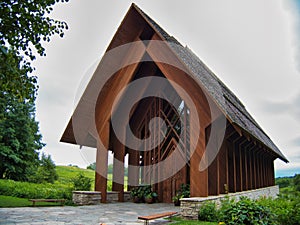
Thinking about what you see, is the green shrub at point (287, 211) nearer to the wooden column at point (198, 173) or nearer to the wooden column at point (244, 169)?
the wooden column at point (198, 173)

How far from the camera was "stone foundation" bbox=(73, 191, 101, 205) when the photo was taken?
9675 mm

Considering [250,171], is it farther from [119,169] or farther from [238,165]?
[119,169]

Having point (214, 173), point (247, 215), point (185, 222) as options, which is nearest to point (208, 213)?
point (185, 222)

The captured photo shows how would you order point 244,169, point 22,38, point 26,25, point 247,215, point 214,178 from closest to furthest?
point 247,215, point 26,25, point 22,38, point 214,178, point 244,169

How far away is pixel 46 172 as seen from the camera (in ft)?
67.0

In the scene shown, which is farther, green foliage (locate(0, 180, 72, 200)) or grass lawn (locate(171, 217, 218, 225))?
green foliage (locate(0, 180, 72, 200))

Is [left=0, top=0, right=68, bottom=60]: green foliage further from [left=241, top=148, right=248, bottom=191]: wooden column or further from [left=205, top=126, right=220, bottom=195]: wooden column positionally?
[left=241, top=148, right=248, bottom=191]: wooden column

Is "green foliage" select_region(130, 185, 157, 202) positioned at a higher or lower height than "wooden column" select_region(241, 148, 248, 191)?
lower

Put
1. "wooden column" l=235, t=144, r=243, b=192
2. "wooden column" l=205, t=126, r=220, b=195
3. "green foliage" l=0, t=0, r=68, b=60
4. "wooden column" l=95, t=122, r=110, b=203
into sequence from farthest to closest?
"wooden column" l=235, t=144, r=243, b=192 → "wooden column" l=95, t=122, r=110, b=203 → "wooden column" l=205, t=126, r=220, b=195 → "green foliage" l=0, t=0, r=68, b=60

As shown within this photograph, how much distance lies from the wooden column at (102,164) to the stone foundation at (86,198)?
1.33 feet

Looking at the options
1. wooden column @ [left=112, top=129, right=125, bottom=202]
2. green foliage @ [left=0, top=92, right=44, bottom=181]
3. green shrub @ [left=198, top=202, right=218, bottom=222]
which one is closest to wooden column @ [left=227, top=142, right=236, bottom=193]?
green shrub @ [left=198, top=202, right=218, bottom=222]

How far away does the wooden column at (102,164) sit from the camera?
1052 cm

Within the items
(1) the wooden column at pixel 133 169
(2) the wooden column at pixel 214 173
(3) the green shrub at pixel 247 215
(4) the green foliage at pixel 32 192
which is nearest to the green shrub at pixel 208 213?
(3) the green shrub at pixel 247 215

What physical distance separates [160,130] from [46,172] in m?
12.4
